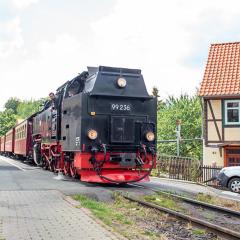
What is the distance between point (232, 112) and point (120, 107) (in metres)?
12.4

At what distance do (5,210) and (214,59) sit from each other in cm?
2101

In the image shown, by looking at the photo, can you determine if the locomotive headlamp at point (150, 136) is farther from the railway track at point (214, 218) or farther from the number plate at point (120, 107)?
the railway track at point (214, 218)

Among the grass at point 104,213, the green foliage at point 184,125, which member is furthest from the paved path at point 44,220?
the green foliage at point 184,125

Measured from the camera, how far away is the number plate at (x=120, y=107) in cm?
1375

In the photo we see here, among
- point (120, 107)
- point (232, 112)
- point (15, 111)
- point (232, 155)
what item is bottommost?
point (232, 155)

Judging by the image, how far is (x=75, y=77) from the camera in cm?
1570

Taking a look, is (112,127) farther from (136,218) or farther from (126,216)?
(136,218)

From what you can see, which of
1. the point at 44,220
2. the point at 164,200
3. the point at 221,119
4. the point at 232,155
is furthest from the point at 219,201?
the point at 221,119

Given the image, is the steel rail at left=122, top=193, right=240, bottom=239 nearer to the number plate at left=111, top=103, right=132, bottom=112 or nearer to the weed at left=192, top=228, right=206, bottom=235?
the weed at left=192, top=228, right=206, bottom=235

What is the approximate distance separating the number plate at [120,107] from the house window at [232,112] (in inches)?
470

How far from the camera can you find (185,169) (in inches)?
875

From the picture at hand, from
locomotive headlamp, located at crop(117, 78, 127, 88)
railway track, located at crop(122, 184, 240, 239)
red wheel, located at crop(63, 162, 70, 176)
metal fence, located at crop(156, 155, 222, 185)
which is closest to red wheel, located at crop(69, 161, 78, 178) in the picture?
red wheel, located at crop(63, 162, 70, 176)

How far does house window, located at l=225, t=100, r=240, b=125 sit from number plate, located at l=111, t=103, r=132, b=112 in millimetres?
11937

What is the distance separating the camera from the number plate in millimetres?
13750
